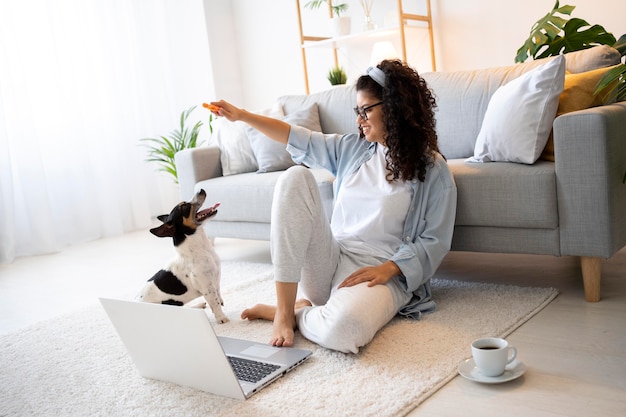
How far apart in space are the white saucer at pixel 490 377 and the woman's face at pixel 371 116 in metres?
0.77

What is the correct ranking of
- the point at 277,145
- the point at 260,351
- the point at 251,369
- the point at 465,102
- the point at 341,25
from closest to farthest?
1. the point at 251,369
2. the point at 260,351
3. the point at 465,102
4. the point at 277,145
5. the point at 341,25

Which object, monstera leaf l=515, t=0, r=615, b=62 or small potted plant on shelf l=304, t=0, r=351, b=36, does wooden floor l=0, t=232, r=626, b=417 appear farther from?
small potted plant on shelf l=304, t=0, r=351, b=36

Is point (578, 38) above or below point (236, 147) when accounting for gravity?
above

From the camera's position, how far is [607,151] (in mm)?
1974

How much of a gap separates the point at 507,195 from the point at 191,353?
119 centimetres

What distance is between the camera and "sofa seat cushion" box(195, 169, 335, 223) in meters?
3.03

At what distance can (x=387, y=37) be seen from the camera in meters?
4.53

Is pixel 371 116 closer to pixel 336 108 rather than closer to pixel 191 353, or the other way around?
pixel 191 353

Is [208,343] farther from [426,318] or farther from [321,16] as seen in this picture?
[321,16]

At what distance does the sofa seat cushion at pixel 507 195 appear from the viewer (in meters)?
2.11

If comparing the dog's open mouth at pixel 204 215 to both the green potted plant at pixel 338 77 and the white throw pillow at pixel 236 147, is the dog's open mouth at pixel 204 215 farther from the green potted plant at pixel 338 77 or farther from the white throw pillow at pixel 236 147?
the green potted plant at pixel 338 77

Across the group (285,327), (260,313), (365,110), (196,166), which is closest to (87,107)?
(196,166)

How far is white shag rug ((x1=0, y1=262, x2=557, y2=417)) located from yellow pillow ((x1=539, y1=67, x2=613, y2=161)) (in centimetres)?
50

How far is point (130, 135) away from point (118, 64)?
0.54 m
